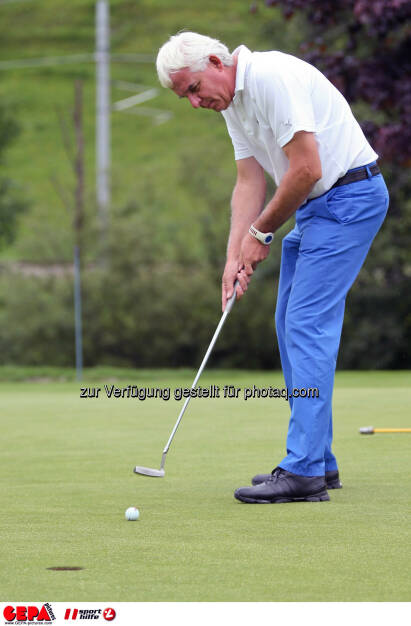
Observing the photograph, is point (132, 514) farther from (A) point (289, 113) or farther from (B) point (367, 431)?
(B) point (367, 431)

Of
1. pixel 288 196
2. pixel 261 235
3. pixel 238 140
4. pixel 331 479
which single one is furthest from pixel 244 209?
pixel 331 479

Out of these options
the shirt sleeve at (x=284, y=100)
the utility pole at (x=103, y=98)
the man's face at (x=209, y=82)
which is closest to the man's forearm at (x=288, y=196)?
the shirt sleeve at (x=284, y=100)

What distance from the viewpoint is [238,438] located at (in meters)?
6.91

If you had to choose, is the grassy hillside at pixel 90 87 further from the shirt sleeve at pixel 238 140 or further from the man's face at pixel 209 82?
the man's face at pixel 209 82

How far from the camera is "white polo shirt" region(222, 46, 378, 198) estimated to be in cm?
444

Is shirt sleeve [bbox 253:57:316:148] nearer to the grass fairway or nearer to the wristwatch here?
the wristwatch

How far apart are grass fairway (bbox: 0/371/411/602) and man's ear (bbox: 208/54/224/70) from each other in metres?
1.67

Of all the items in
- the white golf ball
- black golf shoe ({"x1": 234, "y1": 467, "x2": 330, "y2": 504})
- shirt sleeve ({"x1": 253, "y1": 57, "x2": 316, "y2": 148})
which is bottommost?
black golf shoe ({"x1": 234, "y1": 467, "x2": 330, "y2": 504})

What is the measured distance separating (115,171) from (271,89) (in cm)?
2149

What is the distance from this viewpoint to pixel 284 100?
443 centimetres
